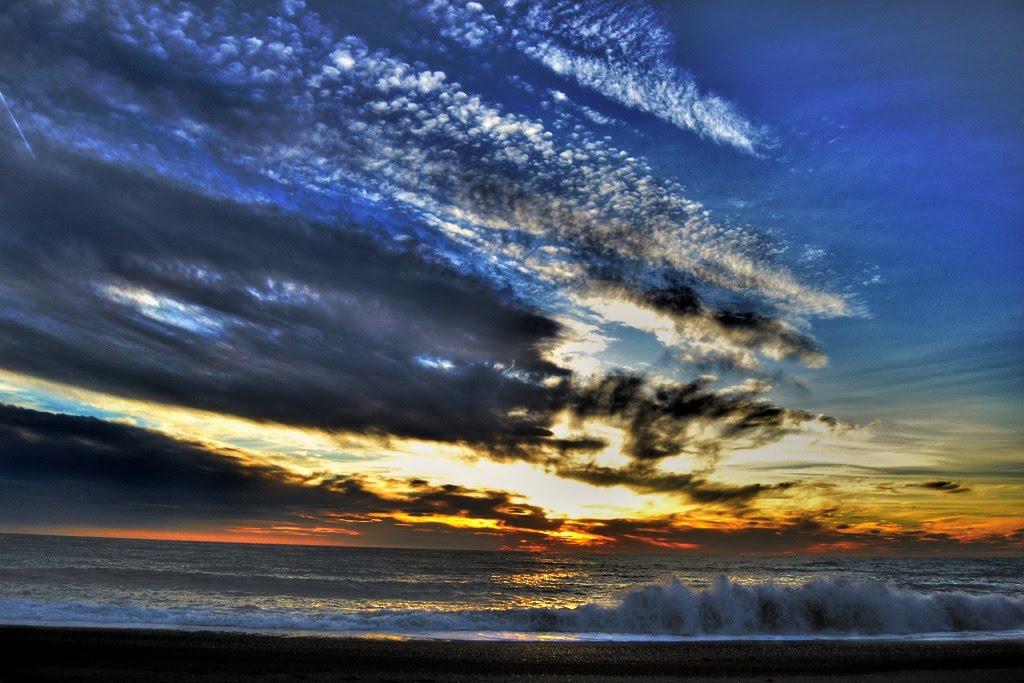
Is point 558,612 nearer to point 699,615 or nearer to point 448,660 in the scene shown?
point 699,615

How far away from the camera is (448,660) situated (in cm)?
1483

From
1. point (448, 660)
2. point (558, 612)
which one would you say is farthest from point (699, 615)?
point (448, 660)

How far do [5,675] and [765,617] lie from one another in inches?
963

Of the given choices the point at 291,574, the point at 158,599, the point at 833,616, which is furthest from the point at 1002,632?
the point at 291,574

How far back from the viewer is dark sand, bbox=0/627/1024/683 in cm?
1298

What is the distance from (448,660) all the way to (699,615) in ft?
43.5

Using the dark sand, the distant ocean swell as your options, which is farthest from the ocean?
the dark sand

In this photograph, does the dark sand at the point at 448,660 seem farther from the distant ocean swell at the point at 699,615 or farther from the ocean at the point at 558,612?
the distant ocean swell at the point at 699,615

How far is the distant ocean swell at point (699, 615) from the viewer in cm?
2181

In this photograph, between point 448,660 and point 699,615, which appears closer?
point 448,660

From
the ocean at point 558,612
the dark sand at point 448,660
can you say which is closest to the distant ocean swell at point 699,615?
the ocean at point 558,612

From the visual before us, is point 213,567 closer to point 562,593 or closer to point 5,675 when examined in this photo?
point 562,593

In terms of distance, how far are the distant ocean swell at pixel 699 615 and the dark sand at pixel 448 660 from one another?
4.42 meters

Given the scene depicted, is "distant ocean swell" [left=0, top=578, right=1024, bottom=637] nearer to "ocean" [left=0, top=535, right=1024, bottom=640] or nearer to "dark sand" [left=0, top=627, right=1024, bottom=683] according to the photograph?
"ocean" [left=0, top=535, right=1024, bottom=640]
